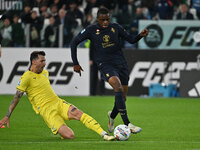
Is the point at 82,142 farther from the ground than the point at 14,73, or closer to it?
farther from the ground

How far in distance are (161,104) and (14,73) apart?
5.72 metres

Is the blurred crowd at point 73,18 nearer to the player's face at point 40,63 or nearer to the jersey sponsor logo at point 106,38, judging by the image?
the jersey sponsor logo at point 106,38

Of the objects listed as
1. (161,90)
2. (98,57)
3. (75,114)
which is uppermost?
(98,57)

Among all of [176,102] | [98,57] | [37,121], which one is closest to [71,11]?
[176,102]

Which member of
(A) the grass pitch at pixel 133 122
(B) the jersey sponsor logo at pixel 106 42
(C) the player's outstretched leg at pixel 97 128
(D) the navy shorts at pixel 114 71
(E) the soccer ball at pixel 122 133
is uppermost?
(B) the jersey sponsor logo at pixel 106 42

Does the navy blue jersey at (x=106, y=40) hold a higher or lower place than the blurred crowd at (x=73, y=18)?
higher

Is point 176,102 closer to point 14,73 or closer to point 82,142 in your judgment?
point 14,73

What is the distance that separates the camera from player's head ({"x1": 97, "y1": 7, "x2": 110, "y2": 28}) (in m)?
10.2

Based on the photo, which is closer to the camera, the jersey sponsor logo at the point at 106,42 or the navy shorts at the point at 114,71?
the navy shorts at the point at 114,71

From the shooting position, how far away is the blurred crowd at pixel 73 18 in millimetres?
20609

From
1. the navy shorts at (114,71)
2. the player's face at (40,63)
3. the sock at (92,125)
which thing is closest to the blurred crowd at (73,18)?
the navy shorts at (114,71)

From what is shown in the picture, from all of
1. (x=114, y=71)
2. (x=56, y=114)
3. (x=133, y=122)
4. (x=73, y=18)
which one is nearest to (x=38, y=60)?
(x=56, y=114)

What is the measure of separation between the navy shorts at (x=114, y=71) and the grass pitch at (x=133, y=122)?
102 cm

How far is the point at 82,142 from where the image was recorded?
353 inches
